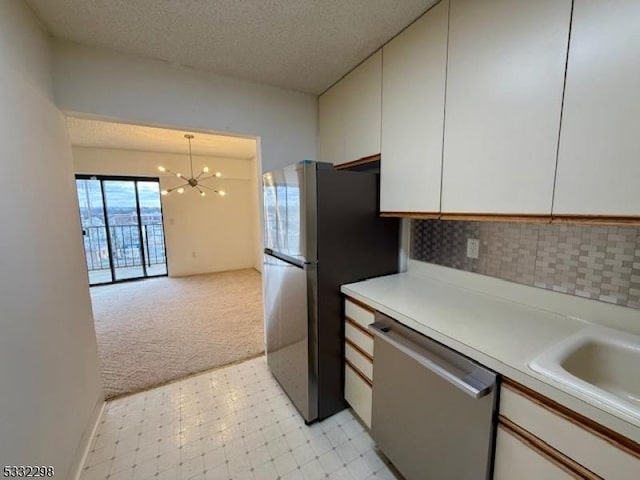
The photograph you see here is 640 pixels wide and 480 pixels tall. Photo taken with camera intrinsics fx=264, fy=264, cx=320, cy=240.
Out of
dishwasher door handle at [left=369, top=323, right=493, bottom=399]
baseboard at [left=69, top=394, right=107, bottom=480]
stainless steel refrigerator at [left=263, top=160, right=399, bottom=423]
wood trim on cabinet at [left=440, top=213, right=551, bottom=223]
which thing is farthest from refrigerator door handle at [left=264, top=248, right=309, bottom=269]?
baseboard at [left=69, top=394, right=107, bottom=480]

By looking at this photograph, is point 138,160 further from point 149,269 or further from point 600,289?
point 600,289

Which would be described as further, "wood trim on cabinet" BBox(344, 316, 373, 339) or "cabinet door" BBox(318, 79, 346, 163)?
"cabinet door" BBox(318, 79, 346, 163)

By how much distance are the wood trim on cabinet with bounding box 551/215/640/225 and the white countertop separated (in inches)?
17.5

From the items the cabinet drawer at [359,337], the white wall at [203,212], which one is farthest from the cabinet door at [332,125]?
the white wall at [203,212]

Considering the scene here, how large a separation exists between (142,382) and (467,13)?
122 inches

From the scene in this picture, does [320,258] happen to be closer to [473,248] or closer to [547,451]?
[473,248]

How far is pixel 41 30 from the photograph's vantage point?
1.37 metres

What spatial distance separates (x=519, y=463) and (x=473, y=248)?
1.00 metres

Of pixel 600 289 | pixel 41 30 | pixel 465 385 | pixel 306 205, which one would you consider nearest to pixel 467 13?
pixel 306 205

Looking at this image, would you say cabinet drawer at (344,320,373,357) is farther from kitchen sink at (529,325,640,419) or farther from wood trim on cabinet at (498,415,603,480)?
kitchen sink at (529,325,640,419)

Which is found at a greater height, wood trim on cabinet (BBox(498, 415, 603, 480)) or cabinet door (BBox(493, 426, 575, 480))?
wood trim on cabinet (BBox(498, 415, 603, 480))

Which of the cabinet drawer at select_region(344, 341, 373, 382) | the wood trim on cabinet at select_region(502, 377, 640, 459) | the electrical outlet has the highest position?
the electrical outlet

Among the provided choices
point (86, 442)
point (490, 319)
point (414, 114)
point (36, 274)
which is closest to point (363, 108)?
point (414, 114)

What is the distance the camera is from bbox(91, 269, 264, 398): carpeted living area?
7.43 feet
